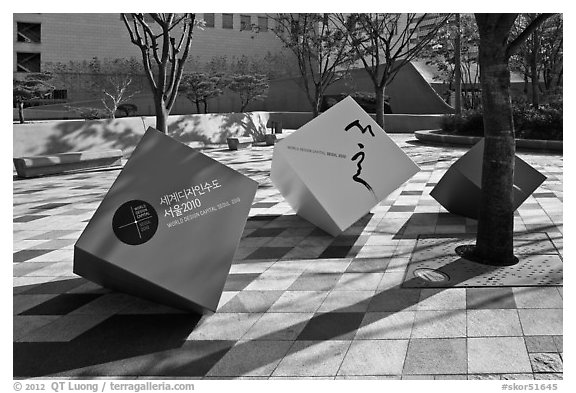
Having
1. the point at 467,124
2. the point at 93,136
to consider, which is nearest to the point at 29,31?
the point at 93,136

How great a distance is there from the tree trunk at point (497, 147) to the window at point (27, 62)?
5022cm

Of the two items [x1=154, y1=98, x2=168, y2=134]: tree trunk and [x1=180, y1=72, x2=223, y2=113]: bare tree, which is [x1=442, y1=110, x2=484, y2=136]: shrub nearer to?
[x1=154, y1=98, x2=168, y2=134]: tree trunk

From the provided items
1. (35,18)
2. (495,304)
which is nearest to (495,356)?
(495,304)

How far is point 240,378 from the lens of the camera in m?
3.91

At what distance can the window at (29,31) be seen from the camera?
48875 mm

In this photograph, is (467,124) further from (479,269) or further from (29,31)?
(29,31)

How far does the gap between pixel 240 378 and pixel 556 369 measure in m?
2.24

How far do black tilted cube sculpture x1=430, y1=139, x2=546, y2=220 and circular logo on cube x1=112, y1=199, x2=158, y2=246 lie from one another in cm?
533

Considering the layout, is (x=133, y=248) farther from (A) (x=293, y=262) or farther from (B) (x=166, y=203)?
(A) (x=293, y=262)

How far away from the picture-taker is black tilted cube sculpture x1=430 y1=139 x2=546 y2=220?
8.32 meters

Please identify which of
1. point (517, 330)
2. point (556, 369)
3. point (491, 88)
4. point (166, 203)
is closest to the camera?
point (556, 369)

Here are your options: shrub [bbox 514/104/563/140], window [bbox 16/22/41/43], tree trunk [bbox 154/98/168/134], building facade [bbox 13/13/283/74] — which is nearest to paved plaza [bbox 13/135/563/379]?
tree trunk [bbox 154/98/168/134]

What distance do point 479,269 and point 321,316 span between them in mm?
2179

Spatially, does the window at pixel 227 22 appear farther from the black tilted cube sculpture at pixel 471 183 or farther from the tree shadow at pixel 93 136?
the black tilted cube sculpture at pixel 471 183
